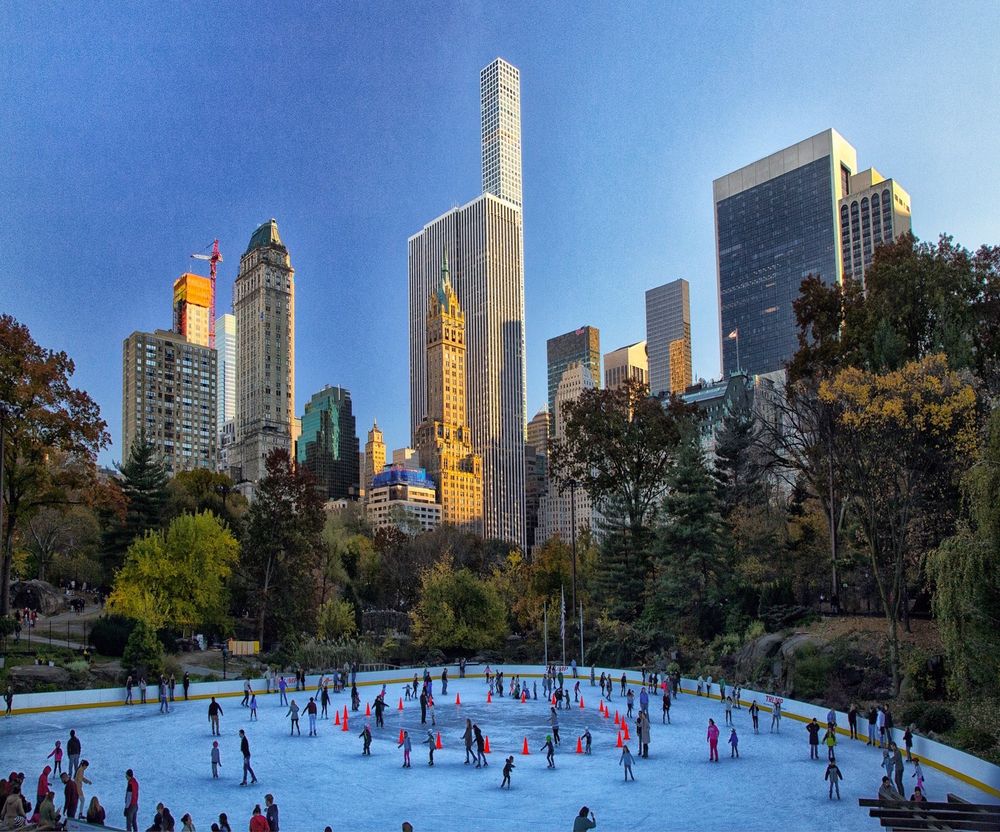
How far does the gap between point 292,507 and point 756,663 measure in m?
35.4

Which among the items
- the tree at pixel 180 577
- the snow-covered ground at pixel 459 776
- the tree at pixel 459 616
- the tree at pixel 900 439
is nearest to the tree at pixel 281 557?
the tree at pixel 180 577

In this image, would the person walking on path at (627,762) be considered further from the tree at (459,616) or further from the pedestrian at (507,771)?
the tree at (459,616)

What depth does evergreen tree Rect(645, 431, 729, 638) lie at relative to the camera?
5319 centimetres

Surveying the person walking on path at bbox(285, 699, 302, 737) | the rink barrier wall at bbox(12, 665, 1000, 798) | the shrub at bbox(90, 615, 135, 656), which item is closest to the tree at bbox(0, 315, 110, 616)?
the shrub at bbox(90, 615, 135, 656)

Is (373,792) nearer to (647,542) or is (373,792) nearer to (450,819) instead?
(450,819)

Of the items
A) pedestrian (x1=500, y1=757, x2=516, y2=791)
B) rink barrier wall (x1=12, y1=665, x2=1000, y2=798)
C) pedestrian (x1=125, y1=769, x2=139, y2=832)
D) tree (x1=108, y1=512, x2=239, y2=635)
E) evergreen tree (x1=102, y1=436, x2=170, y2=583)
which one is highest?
evergreen tree (x1=102, y1=436, x2=170, y2=583)

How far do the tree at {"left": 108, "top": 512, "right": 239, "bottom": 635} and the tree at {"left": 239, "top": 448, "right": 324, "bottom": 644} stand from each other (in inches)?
131

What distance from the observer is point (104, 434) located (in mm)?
48406

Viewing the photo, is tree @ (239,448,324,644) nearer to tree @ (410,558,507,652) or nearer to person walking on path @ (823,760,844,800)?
tree @ (410,558,507,652)

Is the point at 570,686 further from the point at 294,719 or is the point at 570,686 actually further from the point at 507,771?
the point at 507,771

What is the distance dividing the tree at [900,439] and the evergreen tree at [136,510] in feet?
158

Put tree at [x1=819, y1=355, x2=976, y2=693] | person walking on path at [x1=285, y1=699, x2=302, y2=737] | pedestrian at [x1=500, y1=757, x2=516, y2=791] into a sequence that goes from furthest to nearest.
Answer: tree at [x1=819, y1=355, x2=976, y2=693], person walking on path at [x1=285, y1=699, x2=302, y2=737], pedestrian at [x1=500, y1=757, x2=516, y2=791]

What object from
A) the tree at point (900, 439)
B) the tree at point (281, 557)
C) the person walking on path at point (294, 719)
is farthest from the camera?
the tree at point (281, 557)

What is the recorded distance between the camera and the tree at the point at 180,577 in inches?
2047
